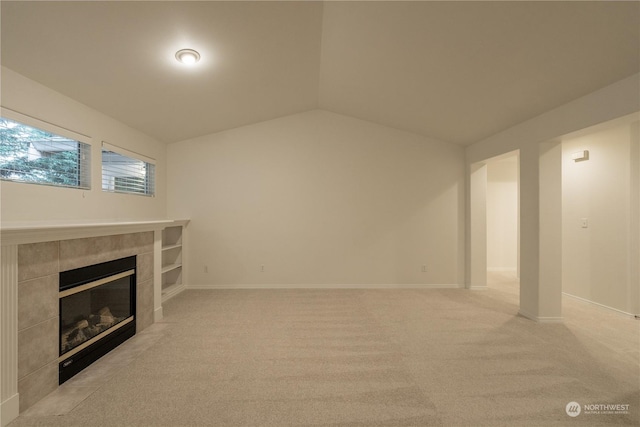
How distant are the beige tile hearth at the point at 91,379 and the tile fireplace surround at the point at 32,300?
8 centimetres

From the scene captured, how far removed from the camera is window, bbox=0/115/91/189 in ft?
7.38

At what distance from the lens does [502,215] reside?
6215 millimetres

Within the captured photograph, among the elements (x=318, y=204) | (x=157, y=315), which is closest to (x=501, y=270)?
(x=318, y=204)

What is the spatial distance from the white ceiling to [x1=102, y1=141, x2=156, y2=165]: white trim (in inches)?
15.7

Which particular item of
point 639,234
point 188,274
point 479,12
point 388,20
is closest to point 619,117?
point 479,12

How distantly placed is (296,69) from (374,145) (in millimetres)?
2101

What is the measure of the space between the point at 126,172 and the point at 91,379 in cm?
272

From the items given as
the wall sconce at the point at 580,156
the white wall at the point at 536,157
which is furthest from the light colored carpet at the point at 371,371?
the wall sconce at the point at 580,156

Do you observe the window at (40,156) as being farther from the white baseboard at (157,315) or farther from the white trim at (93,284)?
the white baseboard at (157,315)

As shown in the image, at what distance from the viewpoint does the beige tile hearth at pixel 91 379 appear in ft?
5.83

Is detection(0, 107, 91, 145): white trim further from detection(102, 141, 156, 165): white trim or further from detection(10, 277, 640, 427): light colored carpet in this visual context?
detection(10, 277, 640, 427): light colored carpet

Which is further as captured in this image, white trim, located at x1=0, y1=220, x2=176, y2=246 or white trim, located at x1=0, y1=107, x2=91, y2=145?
white trim, located at x1=0, y1=107, x2=91, y2=145

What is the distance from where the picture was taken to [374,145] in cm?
489

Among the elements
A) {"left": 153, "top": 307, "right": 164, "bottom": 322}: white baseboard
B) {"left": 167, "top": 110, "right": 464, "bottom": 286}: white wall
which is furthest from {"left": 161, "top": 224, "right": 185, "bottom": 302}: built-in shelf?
{"left": 153, "top": 307, "right": 164, "bottom": 322}: white baseboard
